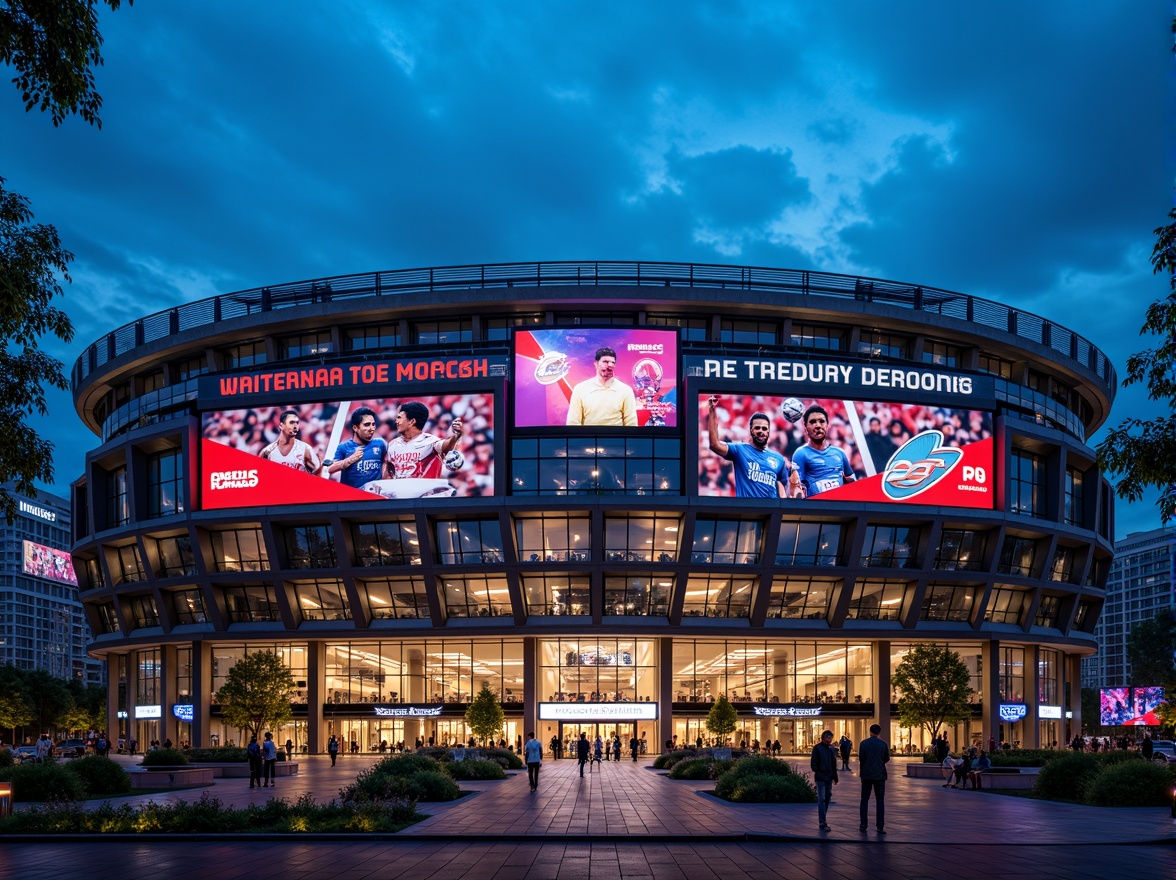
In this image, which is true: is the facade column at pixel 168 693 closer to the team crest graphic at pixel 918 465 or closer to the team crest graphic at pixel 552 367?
the team crest graphic at pixel 552 367

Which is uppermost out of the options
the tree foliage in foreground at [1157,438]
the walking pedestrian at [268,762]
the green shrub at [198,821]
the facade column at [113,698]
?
the tree foliage in foreground at [1157,438]

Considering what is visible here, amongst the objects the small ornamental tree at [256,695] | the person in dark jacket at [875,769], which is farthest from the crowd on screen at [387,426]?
the person in dark jacket at [875,769]

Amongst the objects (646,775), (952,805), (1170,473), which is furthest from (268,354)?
(1170,473)

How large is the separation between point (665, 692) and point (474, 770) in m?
30.6

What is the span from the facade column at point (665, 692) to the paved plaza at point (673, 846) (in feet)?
132

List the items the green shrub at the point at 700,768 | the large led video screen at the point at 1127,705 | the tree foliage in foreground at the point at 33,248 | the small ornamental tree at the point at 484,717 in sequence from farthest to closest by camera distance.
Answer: the large led video screen at the point at 1127,705 → the small ornamental tree at the point at 484,717 → the green shrub at the point at 700,768 → the tree foliage in foreground at the point at 33,248

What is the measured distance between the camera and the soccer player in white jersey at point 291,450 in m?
70.5

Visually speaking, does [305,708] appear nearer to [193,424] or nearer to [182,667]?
[182,667]

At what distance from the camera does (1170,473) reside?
51.2ft

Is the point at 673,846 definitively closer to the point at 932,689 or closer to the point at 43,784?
the point at 43,784

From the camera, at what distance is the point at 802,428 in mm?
69312

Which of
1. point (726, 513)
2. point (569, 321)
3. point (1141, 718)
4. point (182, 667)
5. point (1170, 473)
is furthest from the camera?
point (1141, 718)

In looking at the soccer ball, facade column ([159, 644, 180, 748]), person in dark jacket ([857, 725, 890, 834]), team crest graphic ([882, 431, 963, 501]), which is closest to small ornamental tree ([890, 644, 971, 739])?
team crest graphic ([882, 431, 963, 501])

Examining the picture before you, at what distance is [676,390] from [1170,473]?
53.7 m
